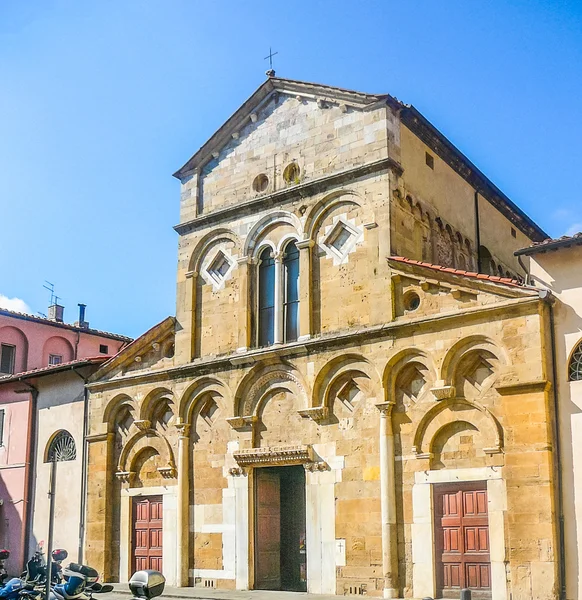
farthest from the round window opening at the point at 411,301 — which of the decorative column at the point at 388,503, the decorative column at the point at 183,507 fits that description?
the decorative column at the point at 183,507

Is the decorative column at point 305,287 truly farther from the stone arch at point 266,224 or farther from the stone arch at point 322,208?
the stone arch at point 266,224

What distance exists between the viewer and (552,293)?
16859 millimetres

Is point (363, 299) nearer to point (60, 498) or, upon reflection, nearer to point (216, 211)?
point (216, 211)

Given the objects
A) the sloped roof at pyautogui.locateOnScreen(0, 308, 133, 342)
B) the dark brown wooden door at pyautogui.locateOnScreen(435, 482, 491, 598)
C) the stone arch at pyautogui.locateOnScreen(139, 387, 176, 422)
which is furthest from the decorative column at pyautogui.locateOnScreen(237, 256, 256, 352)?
the sloped roof at pyautogui.locateOnScreen(0, 308, 133, 342)

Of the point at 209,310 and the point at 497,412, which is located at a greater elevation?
the point at 209,310

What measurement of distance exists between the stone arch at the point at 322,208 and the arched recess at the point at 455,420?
5.50 metres

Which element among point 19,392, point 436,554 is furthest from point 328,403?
point 19,392

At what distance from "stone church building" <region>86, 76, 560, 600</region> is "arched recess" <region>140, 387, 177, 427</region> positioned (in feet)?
0.18

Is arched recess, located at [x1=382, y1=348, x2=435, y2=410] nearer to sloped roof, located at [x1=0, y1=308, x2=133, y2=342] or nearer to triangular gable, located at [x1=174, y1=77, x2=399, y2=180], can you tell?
triangular gable, located at [x1=174, y1=77, x2=399, y2=180]

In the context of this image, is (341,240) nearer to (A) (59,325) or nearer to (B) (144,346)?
(B) (144,346)

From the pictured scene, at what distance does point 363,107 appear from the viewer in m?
20.7

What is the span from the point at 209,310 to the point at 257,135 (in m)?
4.79

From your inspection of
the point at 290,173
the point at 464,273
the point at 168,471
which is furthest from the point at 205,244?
the point at 464,273

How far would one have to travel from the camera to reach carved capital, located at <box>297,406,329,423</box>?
19.6 metres
